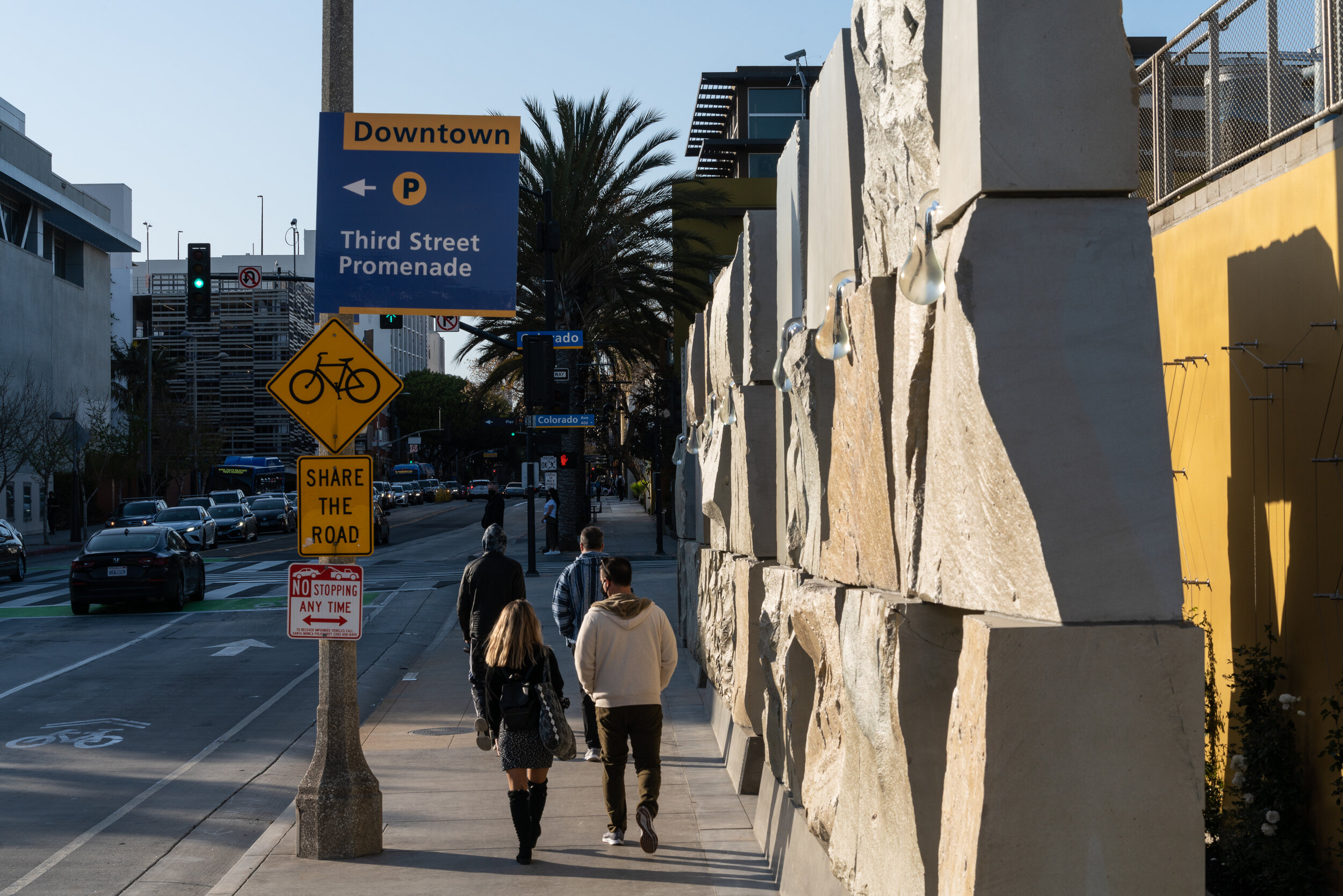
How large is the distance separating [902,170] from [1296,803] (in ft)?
10.6

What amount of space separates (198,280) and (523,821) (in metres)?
24.3

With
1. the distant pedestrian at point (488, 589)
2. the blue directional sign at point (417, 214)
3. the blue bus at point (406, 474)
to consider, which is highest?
the blue directional sign at point (417, 214)

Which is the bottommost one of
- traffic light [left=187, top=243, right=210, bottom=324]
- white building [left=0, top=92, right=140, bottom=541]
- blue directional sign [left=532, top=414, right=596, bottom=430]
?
blue directional sign [left=532, top=414, right=596, bottom=430]

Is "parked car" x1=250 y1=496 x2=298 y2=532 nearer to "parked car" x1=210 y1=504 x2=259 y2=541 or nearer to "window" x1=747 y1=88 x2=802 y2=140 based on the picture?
"parked car" x1=210 y1=504 x2=259 y2=541

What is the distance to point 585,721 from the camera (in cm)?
1035

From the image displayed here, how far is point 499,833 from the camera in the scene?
8141mm

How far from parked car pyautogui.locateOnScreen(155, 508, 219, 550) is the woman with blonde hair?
3550 cm

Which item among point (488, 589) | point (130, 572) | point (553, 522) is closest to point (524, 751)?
point (488, 589)

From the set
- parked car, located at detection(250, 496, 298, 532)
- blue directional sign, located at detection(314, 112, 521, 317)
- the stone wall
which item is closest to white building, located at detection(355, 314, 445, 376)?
parked car, located at detection(250, 496, 298, 532)

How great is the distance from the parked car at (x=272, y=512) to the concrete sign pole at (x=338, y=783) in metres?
48.2

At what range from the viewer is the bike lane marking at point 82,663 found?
14328mm

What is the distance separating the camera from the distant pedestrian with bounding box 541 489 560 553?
111 feet

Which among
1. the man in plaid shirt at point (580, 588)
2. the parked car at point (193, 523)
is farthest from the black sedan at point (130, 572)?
the parked car at point (193, 523)

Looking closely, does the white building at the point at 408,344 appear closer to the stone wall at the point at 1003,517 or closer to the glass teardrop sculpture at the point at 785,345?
the glass teardrop sculpture at the point at 785,345
